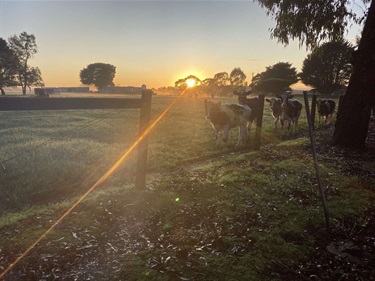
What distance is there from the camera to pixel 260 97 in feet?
36.1

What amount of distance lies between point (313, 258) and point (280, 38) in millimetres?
11690

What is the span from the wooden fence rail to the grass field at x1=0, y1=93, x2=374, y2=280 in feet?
2.84

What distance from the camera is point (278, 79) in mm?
75188

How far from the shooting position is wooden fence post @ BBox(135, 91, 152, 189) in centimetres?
603

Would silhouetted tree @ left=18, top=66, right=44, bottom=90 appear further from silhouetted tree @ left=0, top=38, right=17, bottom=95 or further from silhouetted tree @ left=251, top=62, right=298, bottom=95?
silhouetted tree @ left=251, top=62, right=298, bottom=95

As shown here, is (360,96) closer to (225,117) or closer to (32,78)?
(225,117)

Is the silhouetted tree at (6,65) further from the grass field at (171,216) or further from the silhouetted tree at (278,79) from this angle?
the grass field at (171,216)

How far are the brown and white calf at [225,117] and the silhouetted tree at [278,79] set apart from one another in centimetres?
6682

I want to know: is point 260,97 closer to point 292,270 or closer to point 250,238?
point 250,238

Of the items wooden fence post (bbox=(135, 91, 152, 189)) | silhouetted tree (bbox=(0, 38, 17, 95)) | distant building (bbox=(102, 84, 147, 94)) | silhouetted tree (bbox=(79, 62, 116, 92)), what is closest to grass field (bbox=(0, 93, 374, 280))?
wooden fence post (bbox=(135, 91, 152, 189))

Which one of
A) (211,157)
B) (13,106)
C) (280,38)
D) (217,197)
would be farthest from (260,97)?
(13,106)

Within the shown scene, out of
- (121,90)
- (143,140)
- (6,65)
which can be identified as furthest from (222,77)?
(143,140)

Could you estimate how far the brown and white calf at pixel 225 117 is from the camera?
1305cm

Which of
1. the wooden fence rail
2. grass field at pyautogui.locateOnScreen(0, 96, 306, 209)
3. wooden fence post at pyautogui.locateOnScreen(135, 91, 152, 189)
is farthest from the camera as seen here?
grass field at pyautogui.locateOnScreen(0, 96, 306, 209)
